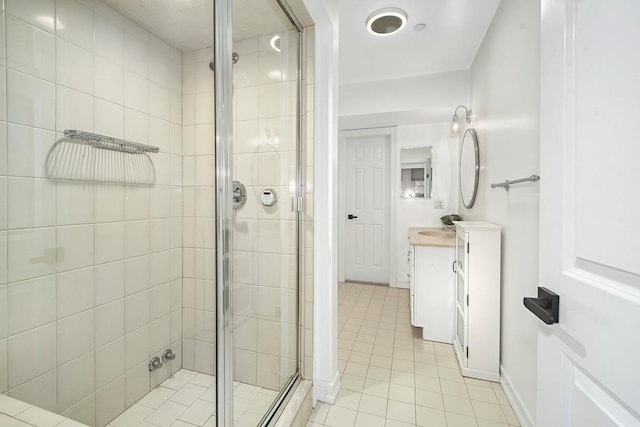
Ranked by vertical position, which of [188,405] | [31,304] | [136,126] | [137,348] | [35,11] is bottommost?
[188,405]

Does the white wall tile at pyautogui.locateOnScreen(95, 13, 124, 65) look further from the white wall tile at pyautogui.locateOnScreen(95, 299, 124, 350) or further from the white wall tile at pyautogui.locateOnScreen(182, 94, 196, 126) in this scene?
the white wall tile at pyautogui.locateOnScreen(95, 299, 124, 350)

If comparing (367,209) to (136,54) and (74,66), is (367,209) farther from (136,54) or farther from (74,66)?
(74,66)

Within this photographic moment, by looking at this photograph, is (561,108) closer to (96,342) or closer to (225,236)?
(225,236)

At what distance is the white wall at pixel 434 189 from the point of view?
341 cm

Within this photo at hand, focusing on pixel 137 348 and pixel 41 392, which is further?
pixel 137 348

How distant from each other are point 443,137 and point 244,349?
3.35 meters

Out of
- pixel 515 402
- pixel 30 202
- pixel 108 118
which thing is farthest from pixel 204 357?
pixel 515 402

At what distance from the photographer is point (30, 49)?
3.08 feet

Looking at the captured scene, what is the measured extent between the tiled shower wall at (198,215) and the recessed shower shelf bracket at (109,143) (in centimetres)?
19

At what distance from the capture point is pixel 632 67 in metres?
0.46

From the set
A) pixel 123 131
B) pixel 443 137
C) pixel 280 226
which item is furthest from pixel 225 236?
pixel 443 137

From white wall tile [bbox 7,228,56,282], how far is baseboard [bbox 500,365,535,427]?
2285 millimetres

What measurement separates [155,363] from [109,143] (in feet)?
3.57

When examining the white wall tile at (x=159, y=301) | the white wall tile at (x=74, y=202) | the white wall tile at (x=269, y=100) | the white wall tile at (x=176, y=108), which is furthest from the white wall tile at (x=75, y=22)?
the white wall tile at (x=159, y=301)
